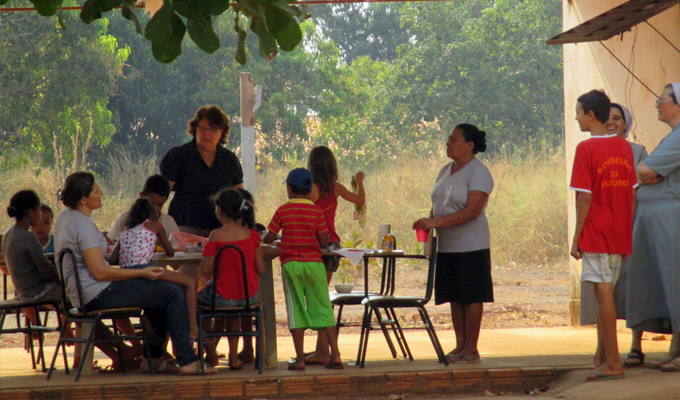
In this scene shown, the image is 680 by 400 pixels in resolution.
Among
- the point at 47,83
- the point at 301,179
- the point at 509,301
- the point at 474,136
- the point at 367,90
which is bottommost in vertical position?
the point at 509,301

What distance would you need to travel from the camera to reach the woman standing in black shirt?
6.61 metres

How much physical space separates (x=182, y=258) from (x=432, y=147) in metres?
17.1

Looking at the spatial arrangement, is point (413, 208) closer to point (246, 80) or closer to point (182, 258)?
point (246, 80)

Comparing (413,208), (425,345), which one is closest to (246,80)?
(413,208)

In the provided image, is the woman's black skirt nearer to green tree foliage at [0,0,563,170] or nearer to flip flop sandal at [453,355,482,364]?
flip flop sandal at [453,355,482,364]

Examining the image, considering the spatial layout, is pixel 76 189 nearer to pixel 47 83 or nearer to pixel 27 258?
pixel 27 258

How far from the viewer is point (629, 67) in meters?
7.77

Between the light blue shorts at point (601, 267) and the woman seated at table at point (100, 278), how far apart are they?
90.8 inches

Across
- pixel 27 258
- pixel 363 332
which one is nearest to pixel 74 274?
pixel 27 258

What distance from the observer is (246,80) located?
1259 cm

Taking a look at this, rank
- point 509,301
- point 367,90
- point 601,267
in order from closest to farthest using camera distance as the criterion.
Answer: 1. point 601,267
2. point 509,301
3. point 367,90

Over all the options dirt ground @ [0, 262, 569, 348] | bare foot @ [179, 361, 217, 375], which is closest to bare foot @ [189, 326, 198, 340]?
bare foot @ [179, 361, 217, 375]

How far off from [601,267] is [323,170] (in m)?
1.90

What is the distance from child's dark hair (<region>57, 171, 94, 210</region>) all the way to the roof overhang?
11.5 ft
